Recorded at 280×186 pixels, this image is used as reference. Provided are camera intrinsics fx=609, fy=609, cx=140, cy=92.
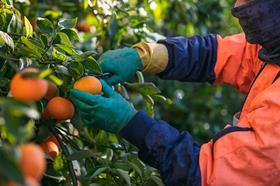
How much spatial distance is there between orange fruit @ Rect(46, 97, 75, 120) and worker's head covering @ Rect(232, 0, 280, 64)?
47cm

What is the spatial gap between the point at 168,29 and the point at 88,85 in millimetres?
1541

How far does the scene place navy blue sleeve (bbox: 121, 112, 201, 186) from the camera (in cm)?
134

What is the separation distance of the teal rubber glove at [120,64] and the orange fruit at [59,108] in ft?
0.91

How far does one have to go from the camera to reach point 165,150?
1.34 metres

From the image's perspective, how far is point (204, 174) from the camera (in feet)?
4.41

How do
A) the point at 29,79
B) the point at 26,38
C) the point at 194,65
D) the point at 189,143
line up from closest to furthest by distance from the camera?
the point at 29,79 < the point at 26,38 < the point at 189,143 < the point at 194,65

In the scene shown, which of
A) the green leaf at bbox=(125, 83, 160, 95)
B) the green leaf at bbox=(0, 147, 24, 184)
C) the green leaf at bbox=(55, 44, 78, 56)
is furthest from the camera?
the green leaf at bbox=(125, 83, 160, 95)

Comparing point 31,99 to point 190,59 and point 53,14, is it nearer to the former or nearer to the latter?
point 190,59

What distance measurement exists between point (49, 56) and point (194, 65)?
0.55 meters

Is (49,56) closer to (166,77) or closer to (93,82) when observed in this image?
(93,82)

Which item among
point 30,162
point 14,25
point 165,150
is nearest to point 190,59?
point 165,150

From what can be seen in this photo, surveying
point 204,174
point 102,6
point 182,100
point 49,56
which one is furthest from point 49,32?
point 182,100

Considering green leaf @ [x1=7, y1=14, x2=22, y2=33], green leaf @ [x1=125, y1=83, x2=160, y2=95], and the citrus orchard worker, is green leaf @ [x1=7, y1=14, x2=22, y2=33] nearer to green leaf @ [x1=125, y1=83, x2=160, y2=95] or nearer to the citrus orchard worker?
the citrus orchard worker

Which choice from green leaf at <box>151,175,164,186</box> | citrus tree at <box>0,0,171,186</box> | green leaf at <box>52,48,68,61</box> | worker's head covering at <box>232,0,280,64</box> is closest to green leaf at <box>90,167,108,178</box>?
citrus tree at <box>0,0,171,186</box>
